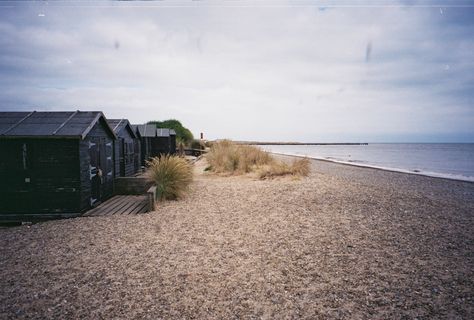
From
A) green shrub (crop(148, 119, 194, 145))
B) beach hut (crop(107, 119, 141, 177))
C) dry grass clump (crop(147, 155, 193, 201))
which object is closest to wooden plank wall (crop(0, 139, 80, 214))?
dry grass clump (crop(147, 155, 193, 201))

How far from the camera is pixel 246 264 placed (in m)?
4.57

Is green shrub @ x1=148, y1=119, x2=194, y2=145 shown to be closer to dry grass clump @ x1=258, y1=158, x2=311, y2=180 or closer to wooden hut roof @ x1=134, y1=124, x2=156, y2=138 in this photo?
wooden hut roof @ x1=134, y1=124, x2=156, y2=138

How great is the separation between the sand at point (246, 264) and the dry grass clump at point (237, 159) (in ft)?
25.7

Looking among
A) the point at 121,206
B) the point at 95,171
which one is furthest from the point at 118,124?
the point at 121,206

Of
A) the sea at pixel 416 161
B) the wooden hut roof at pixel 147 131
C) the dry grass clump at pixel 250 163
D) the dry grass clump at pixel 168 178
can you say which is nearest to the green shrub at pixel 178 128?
the sea at pixel 416 161

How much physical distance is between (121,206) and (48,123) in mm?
3059

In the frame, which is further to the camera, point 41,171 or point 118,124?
point 118,124

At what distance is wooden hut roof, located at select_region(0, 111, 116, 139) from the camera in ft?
24.4

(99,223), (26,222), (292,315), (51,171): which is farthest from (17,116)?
(292,315)

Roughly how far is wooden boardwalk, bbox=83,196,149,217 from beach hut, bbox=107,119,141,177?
213cm

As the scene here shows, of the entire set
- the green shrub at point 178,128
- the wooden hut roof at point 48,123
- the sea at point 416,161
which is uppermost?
the green shrub at point 178,128

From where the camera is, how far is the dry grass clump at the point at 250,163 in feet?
46.7

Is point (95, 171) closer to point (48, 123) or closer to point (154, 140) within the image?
point (48, 123)

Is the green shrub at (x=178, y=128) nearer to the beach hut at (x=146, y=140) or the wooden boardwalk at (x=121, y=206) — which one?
the beach hut at (x=146, y=140)
